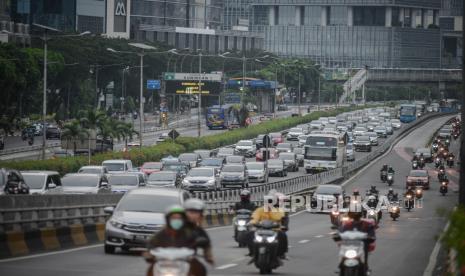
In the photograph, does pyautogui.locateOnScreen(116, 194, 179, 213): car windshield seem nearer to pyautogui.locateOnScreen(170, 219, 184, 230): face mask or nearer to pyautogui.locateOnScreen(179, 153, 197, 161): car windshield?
pyautogui.locateOnScreen(170, 219, 184, 230): face mask

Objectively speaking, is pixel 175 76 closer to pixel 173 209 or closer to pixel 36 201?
pixel 36 201

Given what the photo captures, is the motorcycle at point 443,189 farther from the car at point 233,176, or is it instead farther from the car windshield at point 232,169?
the car windshield at point 232,169

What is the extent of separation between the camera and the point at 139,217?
2736 cm

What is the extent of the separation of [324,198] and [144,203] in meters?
34.6

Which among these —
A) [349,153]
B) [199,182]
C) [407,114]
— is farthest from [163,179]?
[407,114]

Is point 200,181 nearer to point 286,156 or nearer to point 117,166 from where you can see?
point 117,166

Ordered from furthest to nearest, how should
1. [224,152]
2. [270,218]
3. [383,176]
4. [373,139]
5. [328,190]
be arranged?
[373,139] → [224,152] → [383,176] → [328,190] → [270,218]

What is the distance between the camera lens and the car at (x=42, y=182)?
43000 mm

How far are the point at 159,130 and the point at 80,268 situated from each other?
120 m

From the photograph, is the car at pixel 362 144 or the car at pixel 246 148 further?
the car at pixel 362 144

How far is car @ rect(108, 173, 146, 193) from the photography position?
5119 cm

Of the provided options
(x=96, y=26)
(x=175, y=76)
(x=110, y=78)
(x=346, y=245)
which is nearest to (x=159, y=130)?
(x=175, y=76)

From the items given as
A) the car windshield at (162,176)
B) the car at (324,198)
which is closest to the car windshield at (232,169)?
the car at (324,198)

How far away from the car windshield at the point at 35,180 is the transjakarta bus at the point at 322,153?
5600 cm
